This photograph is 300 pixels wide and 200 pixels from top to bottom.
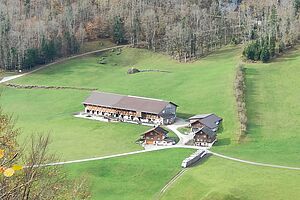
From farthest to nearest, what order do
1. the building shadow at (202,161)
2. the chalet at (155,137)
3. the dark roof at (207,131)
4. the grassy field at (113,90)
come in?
the grassy field at (113,90) → the chalet at (155,137) → the dark roof at (207,131) → the building shadow at (202,161)

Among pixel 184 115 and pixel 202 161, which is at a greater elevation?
pixel 184 115

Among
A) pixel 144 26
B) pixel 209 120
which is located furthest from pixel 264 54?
pixel 144 26

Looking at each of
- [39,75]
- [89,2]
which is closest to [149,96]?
[39,75]

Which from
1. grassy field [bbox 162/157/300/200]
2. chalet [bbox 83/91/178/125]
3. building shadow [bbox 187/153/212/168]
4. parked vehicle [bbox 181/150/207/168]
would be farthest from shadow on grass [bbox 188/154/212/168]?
chalet [bbox 83/91/178/125]

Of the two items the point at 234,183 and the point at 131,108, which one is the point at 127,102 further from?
the point at 234,183

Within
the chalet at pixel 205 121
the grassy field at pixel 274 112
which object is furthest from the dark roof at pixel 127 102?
the grassy field at pixel 274 112

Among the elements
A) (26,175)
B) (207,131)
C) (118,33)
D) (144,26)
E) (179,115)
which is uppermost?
(26,175)

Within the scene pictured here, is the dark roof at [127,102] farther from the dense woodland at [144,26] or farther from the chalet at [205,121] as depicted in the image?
the dense woodland at [144,26]

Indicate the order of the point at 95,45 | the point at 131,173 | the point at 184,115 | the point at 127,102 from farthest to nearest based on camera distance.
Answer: the point at 95,45
the point at 127,102
the point at 184,115
the point at 131,173
